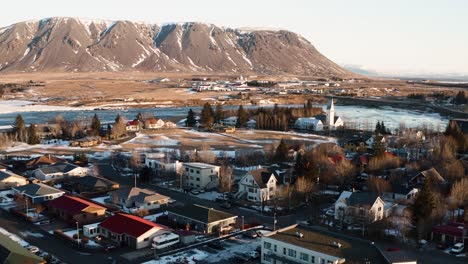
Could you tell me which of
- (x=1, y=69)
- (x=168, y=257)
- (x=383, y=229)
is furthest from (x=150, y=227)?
(x=1, y=69)

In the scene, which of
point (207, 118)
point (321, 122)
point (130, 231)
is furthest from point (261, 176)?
point (321, 122)

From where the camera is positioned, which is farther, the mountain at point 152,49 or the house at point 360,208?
the mountain at point 152,49

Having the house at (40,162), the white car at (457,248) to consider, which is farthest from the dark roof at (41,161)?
the white car at (457,248)

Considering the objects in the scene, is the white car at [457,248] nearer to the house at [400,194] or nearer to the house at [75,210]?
the house at [400,194]

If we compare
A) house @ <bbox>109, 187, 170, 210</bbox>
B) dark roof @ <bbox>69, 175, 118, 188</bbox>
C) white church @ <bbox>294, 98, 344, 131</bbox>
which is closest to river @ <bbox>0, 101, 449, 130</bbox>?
white church @ <bbox>294, 98, 344, 131</bbox>

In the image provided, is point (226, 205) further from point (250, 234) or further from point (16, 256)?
point (16, 256)

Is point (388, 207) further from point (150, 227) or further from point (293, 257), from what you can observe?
point (150, 227)
